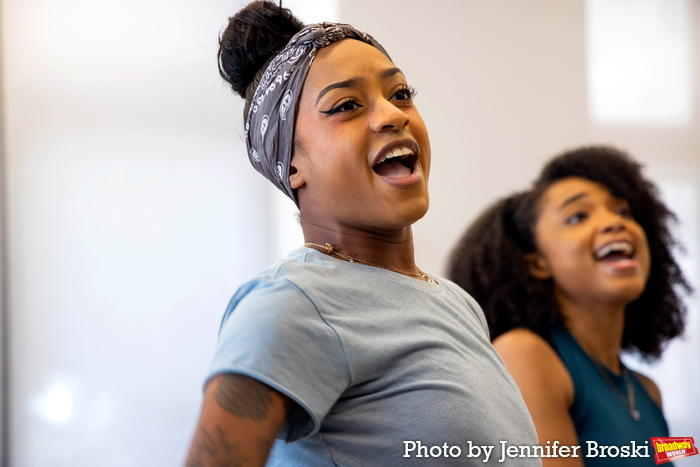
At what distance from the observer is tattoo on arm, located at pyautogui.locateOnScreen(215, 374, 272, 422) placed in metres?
0.55

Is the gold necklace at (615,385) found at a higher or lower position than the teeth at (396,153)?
lower

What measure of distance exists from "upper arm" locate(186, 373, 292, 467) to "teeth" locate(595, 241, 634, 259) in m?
1.24

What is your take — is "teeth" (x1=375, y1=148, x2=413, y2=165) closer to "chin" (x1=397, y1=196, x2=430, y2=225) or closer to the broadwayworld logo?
"chin" (x1=397, y1=196, x2=430, y2=225)

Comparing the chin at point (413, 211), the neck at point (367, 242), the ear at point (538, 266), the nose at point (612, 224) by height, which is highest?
the chin at point (413, 211)

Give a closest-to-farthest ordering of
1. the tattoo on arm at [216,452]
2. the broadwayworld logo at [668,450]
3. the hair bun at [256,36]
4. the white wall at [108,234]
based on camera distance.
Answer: the tattoo on arm at [216,452] → the hair bun at [256,36] → the broadwayworld logo at [668,450] → the white wall at [108,234]

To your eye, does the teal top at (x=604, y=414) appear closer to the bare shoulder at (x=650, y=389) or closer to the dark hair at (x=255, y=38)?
the bare shoulder at (x=650, y=389)

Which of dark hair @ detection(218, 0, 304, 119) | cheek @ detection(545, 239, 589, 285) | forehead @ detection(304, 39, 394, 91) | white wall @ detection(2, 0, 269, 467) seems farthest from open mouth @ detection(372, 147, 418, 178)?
white wall @ detection(2, 0, 269, 467)

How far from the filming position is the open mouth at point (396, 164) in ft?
2.44

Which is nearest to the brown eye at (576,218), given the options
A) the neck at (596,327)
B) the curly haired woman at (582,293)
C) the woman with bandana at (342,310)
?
the curly haired woman at (582,293)

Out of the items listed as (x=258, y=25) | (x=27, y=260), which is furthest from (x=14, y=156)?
(x=258, y=25)

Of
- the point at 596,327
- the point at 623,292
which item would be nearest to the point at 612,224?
the point at 623,292

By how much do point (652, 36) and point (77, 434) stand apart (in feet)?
9.09

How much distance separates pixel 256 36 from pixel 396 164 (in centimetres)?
30

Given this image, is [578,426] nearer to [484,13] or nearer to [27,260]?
[484,13]
